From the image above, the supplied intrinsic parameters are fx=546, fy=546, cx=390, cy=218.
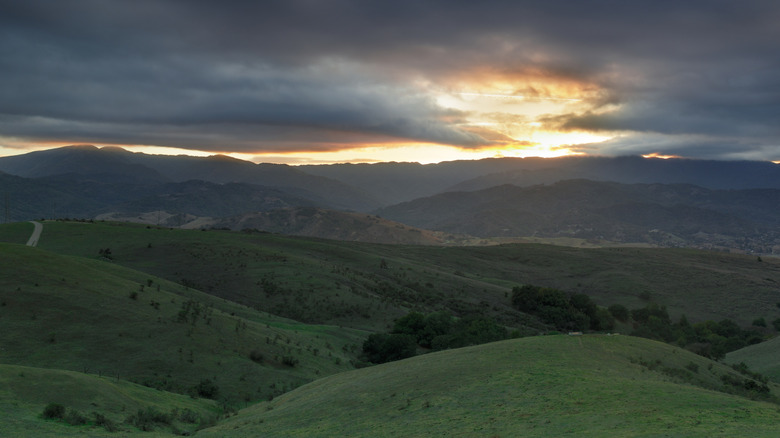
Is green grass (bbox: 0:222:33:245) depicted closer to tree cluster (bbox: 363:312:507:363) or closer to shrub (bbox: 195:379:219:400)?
tree cluster (bbox: 363:312:507:363)

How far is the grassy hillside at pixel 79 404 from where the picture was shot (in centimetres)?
1816

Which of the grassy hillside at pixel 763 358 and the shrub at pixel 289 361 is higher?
the shrub at pixel 289 361

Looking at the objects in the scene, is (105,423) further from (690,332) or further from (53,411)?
(690,332)

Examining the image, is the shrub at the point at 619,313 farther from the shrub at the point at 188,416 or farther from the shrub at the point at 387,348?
the shrub at the point at 188,416

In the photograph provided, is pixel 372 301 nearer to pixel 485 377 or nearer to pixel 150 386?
pixel 150 386

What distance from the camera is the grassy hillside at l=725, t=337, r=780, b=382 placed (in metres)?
44.6

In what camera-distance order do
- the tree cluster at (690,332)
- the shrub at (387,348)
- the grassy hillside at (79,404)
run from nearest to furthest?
the grassy hillside at (79,404) < the shrub at (387,348) < the tree cluster at (690,332)

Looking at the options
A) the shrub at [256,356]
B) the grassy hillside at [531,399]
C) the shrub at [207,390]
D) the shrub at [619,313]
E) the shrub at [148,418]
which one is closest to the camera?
the grassy hillside at [531,399]

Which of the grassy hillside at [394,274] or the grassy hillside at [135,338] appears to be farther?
the grassy hillside at [394,274]

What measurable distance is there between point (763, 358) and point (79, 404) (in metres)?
55.8

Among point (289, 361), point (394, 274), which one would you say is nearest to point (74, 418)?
point (289, 361)

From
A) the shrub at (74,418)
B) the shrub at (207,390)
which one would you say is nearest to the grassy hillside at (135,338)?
the shrub at (207,390)

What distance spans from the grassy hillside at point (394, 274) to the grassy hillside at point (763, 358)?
84.8ft

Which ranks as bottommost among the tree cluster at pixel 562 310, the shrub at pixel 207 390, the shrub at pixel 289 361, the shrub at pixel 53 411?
the tree cluster at pixel 562 310
